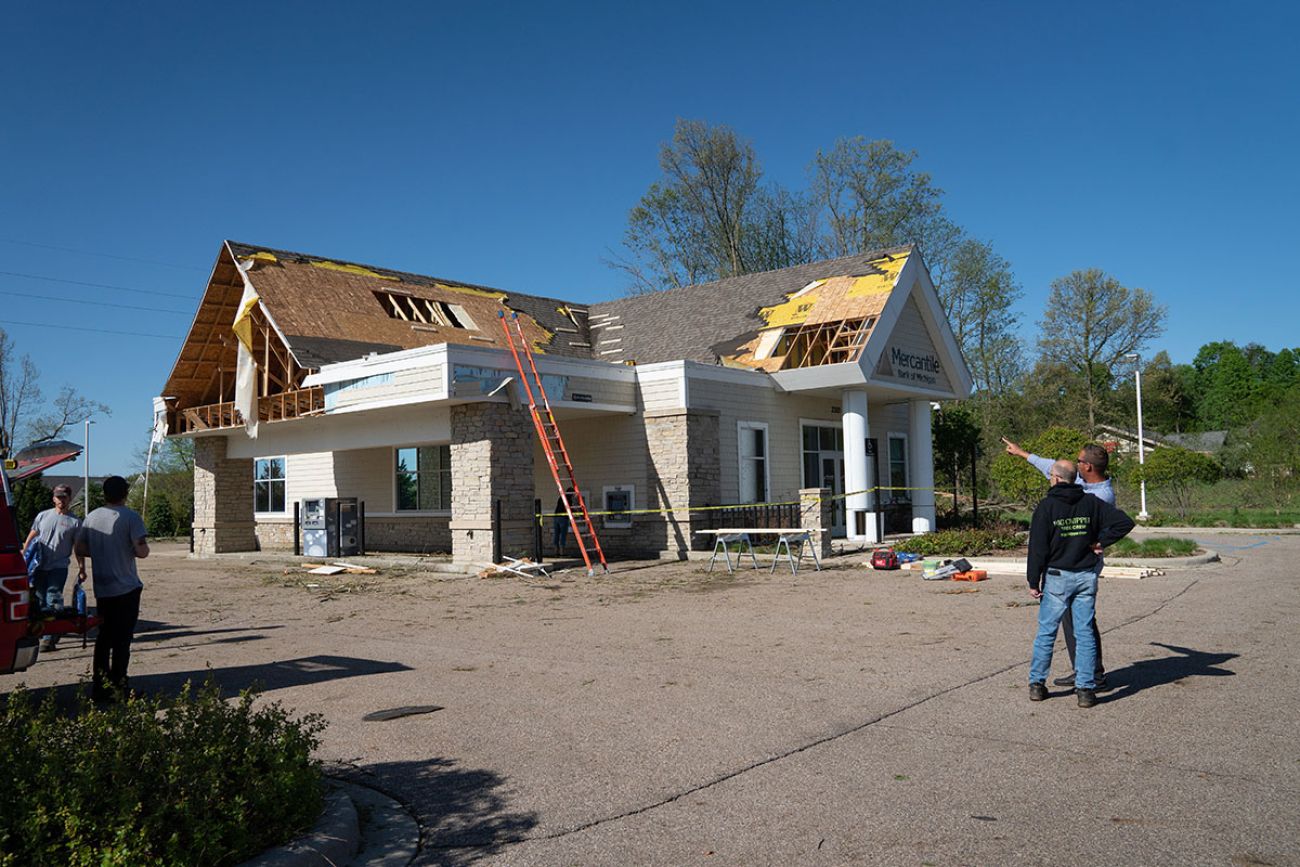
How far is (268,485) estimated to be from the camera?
29016 mm

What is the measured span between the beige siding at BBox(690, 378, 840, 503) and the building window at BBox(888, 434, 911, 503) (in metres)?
3.02

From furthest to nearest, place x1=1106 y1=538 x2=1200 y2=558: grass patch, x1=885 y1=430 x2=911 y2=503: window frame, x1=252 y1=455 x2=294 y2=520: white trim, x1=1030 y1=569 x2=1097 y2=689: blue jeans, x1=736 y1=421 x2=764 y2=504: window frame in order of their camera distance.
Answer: x1=252 y1=455 x2=294 y2=520: white trim, x1=885 y1=430 x2=911 y2=503: window frame, x1=736 y1=421 x2=764 y2=504: window frame, x1=1106 y1=538 x2=1200 y2=558: grass patch, x1=1030 y1=569 x2=1097 y2=689: blue jeans

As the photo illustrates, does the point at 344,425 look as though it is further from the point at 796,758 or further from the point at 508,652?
the point at 796,758

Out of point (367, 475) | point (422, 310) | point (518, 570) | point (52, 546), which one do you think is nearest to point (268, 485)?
point (367, 475)

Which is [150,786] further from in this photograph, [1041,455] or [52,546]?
[1041,455]

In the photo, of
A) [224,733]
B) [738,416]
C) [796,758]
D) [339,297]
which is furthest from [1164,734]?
[339,297]

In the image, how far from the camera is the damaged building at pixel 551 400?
774 inches

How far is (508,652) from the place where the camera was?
9.92m

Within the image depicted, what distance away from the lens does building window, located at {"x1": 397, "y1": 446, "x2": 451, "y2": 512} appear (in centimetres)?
2534

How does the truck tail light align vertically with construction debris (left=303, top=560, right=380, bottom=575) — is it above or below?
above

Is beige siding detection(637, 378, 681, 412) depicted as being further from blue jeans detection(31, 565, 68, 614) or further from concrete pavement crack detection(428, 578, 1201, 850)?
concrete pavement crack detection(428, 578, 1201, 850)

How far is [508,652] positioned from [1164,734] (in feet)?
20.0

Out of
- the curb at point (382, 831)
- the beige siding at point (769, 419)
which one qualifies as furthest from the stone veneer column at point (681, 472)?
the curb at point (382, 831)

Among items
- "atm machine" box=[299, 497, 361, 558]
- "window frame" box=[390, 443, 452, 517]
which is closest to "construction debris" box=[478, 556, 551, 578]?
"window frame" box=[390, 443, 452, 517]
